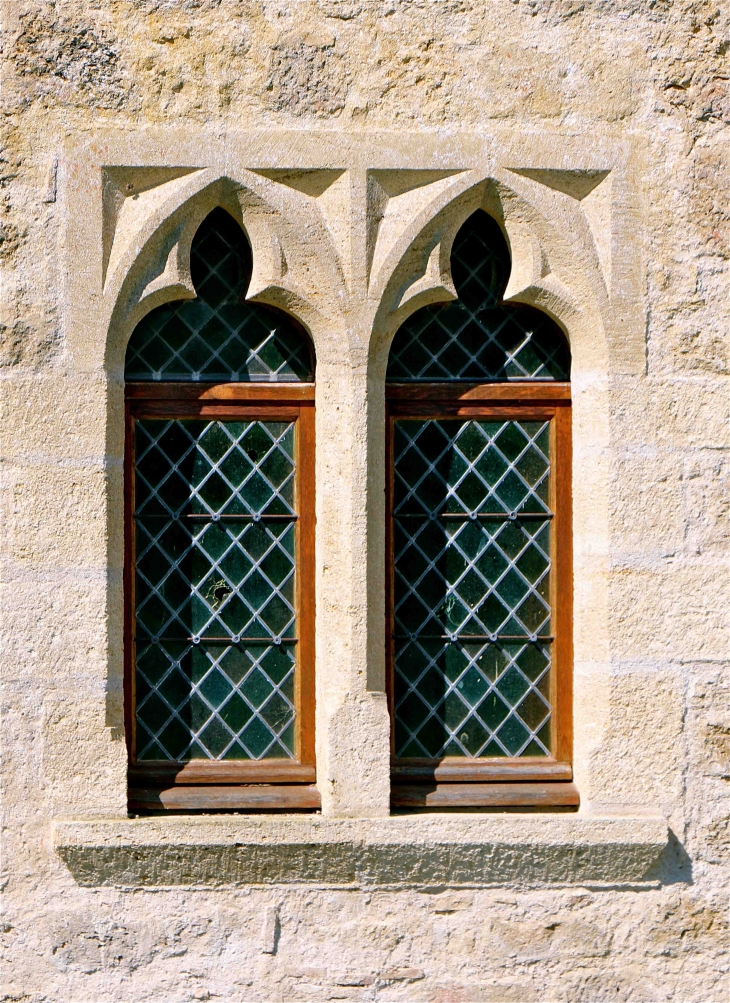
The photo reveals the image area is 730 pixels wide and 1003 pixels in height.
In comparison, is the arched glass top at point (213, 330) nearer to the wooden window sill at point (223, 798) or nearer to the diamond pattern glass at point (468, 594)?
the diamond pattern glass at point (468, 594)

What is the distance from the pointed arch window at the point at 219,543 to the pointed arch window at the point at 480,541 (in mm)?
317

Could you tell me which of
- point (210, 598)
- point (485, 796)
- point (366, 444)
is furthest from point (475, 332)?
point (485, 796)

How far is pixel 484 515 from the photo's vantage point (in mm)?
3762

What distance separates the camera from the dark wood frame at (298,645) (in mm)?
3656

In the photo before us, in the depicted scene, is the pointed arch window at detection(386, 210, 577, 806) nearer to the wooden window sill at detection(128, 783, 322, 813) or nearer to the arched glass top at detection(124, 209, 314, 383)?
the wooden window sill at detection(128, 783, 322, 813)

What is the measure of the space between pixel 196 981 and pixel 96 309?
6.63 ft

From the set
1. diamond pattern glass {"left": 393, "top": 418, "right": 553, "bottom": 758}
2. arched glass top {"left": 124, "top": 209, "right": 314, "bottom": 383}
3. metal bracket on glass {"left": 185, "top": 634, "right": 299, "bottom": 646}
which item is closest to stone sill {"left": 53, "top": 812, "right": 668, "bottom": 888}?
diamond pattern glass {"left": 393, "top": 418, "right": 553, "bottom": 758}

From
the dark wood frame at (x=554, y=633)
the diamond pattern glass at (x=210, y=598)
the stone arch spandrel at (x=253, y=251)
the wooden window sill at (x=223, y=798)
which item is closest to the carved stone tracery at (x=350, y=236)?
the stone arch spandrel at (x=253, y=251)

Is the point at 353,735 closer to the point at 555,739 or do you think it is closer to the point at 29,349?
the point at 555,739

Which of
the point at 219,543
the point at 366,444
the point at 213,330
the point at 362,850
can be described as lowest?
the point at 362,850

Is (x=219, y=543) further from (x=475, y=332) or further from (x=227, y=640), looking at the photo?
(x=475, y=332)

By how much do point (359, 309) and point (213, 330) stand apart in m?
0.48

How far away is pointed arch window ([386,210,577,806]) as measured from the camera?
12.3 feet

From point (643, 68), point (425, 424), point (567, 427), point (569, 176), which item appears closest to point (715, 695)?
point (567, 427)
